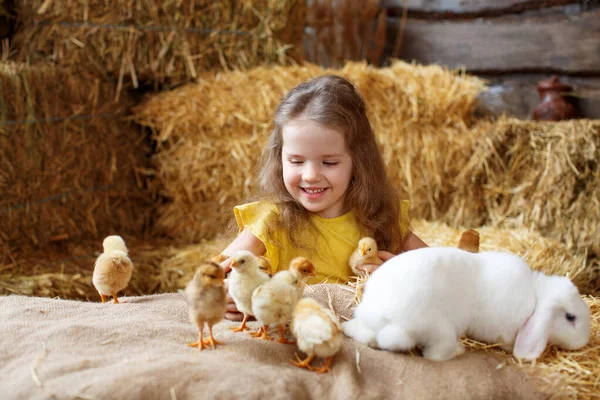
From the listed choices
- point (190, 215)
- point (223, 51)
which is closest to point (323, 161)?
point (190, 215)

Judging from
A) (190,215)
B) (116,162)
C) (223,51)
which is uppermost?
(223,51)

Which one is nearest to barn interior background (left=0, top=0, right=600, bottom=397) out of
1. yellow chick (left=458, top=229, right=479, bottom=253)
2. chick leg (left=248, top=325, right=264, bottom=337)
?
yellow chick (left=458, top=229, right=479, bottom=253)

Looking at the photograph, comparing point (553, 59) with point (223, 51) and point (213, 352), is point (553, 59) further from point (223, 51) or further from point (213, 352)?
point (213, 352)

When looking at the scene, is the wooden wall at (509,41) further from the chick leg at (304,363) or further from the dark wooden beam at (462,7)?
the chick leg at (304,363)

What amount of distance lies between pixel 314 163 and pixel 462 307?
32.9 inches

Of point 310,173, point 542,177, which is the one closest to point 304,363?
point 310,173

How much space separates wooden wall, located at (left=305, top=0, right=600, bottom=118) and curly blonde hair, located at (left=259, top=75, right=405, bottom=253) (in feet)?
7.60

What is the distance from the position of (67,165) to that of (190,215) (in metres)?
0.77

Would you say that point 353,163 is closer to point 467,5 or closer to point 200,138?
point 200,138

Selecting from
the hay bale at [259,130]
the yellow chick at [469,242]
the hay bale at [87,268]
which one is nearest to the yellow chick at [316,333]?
the yellow chick at [469,242]

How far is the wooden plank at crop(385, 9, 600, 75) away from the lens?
412cm

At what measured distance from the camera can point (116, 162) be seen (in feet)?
12.4

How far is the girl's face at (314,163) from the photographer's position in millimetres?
2197

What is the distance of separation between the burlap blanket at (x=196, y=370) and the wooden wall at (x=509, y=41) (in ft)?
10.4
